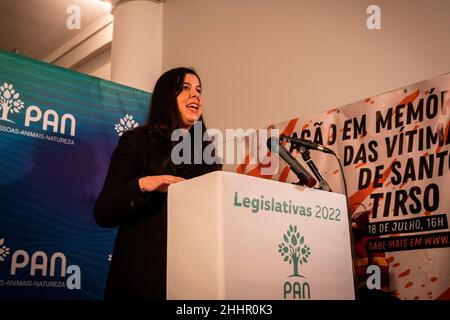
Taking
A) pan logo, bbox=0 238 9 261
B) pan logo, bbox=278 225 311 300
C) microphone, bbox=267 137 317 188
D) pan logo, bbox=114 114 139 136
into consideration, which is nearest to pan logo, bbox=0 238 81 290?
pan logo, bbox=0 238 9 261

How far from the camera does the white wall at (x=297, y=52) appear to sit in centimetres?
234

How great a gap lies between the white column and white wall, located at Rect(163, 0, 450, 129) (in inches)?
5.4

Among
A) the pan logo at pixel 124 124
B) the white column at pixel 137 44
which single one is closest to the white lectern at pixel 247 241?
the pan logo at pixel 124 124

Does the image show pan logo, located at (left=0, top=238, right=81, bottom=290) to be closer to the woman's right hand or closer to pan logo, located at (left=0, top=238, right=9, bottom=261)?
pan logo, located at (left=0, top=238, right=9, bottom=261)

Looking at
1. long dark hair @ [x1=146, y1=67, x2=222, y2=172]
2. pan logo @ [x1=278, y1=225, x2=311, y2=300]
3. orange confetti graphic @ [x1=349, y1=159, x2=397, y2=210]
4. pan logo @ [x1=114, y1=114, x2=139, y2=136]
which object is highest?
pan logo @ [x1=114, y1=114, x2=139, y2=136]

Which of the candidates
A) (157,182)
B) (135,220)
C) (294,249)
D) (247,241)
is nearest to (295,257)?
(294,249)

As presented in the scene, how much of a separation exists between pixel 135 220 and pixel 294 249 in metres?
0.60

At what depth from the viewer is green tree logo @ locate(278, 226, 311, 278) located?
1052 millimetres

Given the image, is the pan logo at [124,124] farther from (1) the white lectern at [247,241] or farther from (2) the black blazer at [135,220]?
(1) the white lectern at [247,241]

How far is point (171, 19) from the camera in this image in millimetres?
3807

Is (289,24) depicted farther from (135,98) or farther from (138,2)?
(138,2)

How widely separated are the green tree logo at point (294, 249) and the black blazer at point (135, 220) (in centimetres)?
43

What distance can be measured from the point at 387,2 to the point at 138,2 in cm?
207

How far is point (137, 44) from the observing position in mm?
3641
